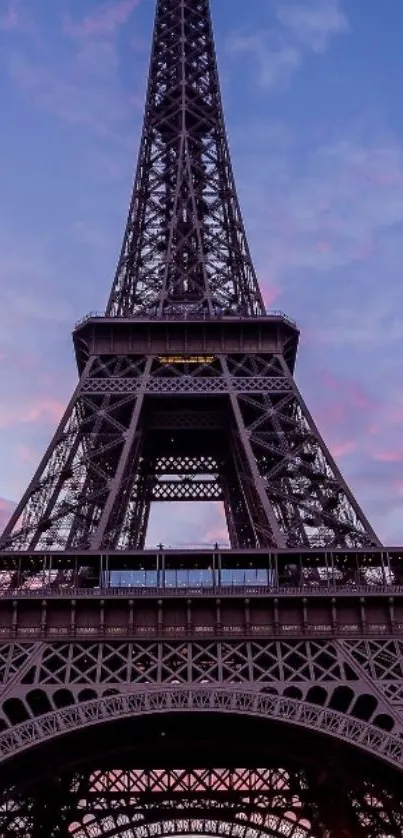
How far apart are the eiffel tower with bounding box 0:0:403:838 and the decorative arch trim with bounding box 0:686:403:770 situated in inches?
2.4

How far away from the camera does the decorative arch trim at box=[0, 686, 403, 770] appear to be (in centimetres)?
2939

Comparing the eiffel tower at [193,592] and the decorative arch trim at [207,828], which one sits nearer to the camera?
the eiffel tower at [193,592]

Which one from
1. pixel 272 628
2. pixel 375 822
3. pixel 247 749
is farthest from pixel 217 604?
pixel 375 822

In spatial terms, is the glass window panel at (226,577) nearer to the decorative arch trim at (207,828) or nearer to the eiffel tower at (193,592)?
the eiffel tower at (193,592)

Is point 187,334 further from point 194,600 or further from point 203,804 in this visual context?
point 203,804

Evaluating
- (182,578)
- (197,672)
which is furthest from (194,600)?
(197,672)

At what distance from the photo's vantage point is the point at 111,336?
150ft

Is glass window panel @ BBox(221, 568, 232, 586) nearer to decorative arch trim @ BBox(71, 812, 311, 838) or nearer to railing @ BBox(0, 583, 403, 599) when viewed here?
railing @ BBox(0, 583, 403, 599)

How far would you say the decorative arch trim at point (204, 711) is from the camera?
29.4m

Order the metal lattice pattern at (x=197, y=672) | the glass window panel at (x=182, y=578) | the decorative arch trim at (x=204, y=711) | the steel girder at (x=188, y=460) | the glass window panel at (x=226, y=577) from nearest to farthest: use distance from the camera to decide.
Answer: the decorative arch trim at (x=204, y=711)
the metal lattice pattern at (x=197, y=672)
the glass window panel at (x=226, y=577)
the glass window panel at (x=182, y=578)
the steel girder at (x=188, y=460)

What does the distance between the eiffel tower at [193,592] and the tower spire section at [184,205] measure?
0.53 ft

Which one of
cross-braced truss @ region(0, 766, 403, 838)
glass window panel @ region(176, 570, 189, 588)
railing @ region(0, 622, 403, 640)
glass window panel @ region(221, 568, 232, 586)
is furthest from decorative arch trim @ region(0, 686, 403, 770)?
cross-braced truss @ region(0, 766, 403, 838)

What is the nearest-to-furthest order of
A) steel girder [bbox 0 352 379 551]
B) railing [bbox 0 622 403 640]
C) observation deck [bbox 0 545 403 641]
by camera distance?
railing [bbox 0 622 403 640], observation deck [bbox 0 545 403 641], steel girder [bbox 0 352 379 551]

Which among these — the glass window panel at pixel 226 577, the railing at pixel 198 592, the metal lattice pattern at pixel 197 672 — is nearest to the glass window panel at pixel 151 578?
the railing at pixel 198 592
